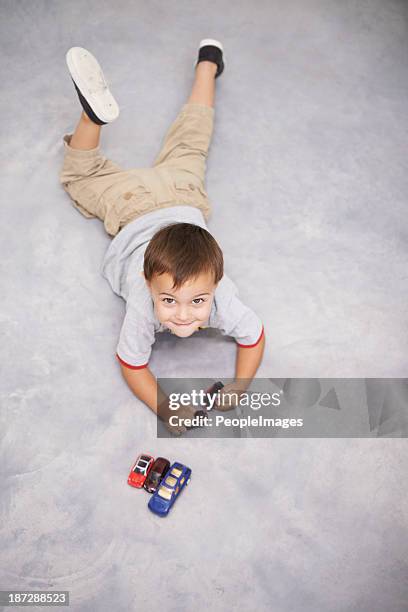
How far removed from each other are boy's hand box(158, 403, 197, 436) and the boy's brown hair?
0.89ft

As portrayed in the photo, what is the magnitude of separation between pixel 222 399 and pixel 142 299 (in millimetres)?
256

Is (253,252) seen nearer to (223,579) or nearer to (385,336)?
(385,336)

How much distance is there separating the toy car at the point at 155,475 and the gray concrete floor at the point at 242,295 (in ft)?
0.14

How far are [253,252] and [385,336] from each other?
0.36 metres

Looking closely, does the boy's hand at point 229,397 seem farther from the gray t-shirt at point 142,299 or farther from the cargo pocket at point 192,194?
the cargo pocket at point 192,194

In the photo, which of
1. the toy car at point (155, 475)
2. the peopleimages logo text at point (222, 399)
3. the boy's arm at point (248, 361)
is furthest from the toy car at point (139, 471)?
the boy's arm at point (248, 361)

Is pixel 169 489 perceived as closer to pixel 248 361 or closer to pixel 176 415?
pixel 176 415

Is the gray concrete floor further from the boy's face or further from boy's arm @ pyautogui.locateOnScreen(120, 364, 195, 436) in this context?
the boy's face

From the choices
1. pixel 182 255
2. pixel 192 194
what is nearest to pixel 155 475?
pixel 182 255

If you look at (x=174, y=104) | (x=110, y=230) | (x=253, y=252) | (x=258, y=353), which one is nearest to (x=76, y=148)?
(x=110, y=230)

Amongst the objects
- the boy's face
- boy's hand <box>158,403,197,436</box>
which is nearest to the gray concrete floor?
boy's hand <box>158,403,197,436</box>

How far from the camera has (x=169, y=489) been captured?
0.98 meters

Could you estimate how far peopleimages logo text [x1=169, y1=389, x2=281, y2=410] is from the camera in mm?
1107

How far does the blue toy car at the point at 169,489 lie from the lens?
3.19ft
